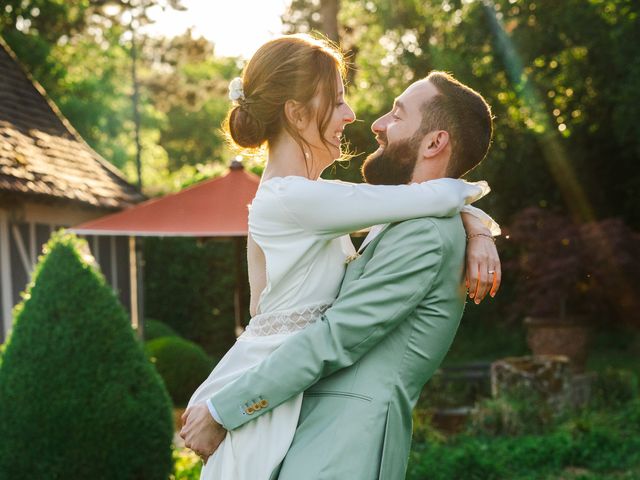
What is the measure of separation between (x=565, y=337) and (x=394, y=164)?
33.0 feet

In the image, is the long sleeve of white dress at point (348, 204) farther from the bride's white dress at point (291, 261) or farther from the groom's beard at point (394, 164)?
the groom's beard at point (394, 164)

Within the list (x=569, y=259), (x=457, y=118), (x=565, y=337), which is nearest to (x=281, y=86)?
(x=457, y=118)

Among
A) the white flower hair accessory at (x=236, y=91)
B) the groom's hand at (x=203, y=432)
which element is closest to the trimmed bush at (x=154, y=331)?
the white flower hair accessory at (x=236, y=91)

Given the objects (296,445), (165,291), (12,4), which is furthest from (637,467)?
(12,4)

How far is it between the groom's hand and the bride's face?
797 mm

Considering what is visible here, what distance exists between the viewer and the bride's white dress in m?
2.28

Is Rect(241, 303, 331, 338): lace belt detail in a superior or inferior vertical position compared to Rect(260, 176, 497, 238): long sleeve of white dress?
inferior

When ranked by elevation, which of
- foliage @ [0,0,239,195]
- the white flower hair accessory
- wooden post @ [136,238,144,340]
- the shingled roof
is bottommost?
wooden post @ [136,238,144,340]

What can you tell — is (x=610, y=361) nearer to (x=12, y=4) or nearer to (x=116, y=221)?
(x=116, y=221)

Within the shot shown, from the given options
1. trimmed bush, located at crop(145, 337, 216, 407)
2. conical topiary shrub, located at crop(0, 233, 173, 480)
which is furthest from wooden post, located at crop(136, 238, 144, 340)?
conical topiary shrub, located at crop(0, 233, 173, 480)

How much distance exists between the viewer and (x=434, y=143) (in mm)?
2531

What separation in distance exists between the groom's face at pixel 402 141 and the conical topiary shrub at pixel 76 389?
311 cm

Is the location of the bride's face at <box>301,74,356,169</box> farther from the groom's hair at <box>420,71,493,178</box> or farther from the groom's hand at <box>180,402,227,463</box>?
the groom's hand at <box>180,402,227,463</box>

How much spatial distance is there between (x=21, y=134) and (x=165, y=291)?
590 cm
